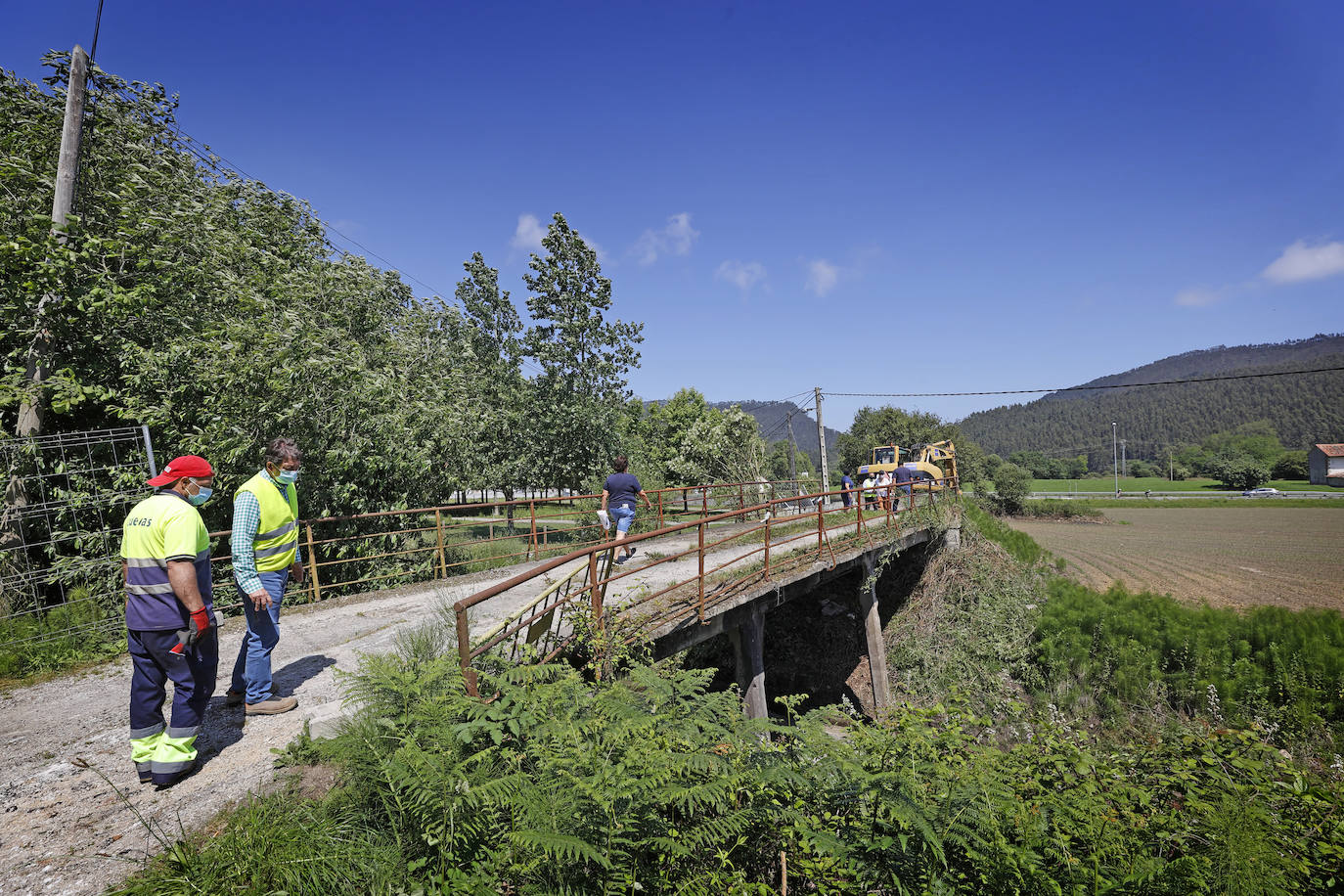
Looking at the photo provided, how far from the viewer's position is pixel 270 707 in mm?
4352

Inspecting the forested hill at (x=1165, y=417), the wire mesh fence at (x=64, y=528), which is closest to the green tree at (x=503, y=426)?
the wire mesh fence at (x=64, y=528)

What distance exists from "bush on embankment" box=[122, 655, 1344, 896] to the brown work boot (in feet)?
5.09

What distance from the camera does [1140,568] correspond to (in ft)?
74.6

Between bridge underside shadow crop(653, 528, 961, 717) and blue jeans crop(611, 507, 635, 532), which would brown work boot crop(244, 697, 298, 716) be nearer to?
blue jeans crop(611, 507, 635, 532)

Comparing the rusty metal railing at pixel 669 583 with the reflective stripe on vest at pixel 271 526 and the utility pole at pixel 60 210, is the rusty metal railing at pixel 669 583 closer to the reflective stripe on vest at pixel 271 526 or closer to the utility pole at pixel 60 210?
the reflective stripe on vest at pixel 271 526

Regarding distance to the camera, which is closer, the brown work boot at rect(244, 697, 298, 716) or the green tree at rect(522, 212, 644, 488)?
the brown work boot at rect(244, 697, 298, 716)

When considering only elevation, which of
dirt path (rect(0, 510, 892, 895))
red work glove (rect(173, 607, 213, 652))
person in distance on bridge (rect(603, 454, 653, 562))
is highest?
person in distance on bridge (rect(603, 454, 653, 562))

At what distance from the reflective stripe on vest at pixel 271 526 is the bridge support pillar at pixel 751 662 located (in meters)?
6.01

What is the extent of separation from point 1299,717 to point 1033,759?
29.0ft

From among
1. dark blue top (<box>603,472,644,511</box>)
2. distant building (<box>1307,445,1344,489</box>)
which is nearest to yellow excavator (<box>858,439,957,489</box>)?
dark blue top (<box>603,472,644,511</box>)

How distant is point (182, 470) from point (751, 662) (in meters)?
7.28

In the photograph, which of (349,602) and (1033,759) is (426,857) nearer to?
(1033,759)

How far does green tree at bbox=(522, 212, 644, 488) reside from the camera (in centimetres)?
2133

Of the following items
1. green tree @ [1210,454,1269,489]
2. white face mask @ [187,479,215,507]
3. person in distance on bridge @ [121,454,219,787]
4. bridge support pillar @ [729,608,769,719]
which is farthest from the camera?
green tree @ [1210,454,1269,489]
